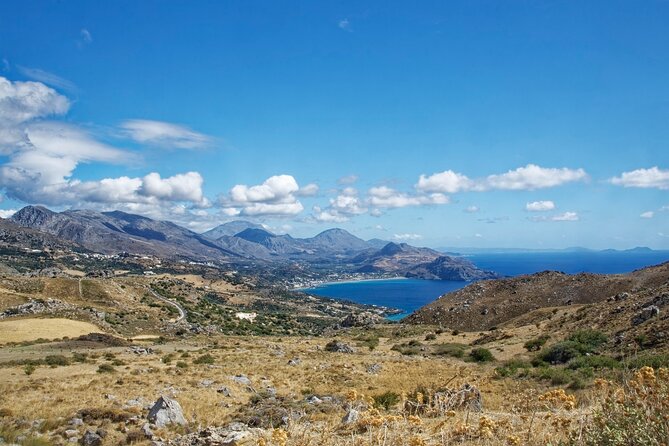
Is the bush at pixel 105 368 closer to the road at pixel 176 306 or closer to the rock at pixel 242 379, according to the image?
the rock at pixel 242 379

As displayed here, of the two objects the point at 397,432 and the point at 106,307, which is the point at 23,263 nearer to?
the point at 106,307

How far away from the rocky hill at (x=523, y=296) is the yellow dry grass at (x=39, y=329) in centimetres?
4329

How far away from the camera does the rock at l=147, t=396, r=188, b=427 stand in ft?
41.9

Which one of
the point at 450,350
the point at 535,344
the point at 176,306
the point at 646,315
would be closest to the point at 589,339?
the point at 646,315

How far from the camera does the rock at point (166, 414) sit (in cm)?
1277

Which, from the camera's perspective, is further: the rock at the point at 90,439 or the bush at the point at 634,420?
the rock at the point at 90,439

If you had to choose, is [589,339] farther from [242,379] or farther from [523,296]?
[523,296]

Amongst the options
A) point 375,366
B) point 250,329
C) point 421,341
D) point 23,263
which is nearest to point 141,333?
point 250,329

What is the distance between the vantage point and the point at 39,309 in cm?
5216

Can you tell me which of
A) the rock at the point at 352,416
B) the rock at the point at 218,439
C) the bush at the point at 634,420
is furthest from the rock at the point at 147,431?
the bush at the point at 634,420

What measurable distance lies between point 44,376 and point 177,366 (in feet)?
21.9

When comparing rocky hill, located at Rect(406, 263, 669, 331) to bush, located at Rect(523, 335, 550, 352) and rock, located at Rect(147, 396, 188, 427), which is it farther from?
rock, located at Rect(147, 396, 188, 427)

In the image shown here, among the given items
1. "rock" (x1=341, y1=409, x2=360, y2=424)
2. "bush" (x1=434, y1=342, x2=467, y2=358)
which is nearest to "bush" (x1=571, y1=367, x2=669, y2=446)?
"rock" (x1=341, y1=409, x2=360, y2=424)

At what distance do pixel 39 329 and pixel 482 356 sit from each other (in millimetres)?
41355
